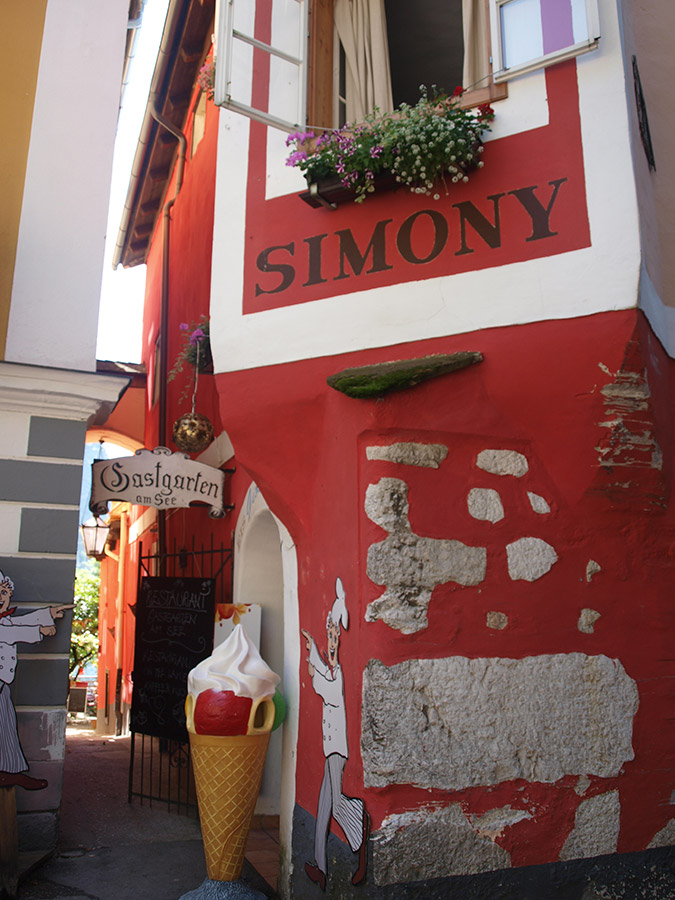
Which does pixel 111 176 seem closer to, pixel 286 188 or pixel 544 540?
pixel 286 188

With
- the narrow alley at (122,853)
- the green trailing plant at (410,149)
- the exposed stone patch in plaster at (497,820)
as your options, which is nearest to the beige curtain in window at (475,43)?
the green trailing plant at (410,149)

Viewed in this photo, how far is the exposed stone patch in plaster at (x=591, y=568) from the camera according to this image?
4.33 m

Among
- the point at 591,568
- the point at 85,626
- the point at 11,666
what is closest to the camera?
the point at 591,568

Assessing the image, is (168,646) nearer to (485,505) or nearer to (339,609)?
(339,609)

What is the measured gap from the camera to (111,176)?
21.7 feet

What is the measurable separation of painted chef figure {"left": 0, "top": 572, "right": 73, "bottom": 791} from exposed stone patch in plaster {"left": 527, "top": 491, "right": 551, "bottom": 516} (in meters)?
2.99

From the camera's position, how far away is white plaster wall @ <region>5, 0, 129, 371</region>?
20.0 feet

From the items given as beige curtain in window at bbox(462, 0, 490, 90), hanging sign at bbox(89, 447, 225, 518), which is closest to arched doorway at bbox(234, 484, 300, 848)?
hanging sign at bbox(89, 447, 225, 518)

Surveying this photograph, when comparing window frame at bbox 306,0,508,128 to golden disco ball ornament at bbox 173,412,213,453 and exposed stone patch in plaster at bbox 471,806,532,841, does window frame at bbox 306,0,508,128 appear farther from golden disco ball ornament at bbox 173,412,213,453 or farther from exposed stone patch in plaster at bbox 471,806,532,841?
exposed stone patch in plaster at bbox 471,806,532,841

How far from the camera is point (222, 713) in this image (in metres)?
4.42

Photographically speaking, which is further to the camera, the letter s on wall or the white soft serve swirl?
the letter s on wall

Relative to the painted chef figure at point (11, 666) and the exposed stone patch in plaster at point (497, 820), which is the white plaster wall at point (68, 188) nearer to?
the painted chef figure at point (11, 666)

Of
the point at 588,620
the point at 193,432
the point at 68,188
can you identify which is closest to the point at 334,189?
the point at 588,620

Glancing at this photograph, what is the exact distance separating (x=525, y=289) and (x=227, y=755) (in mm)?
2960
